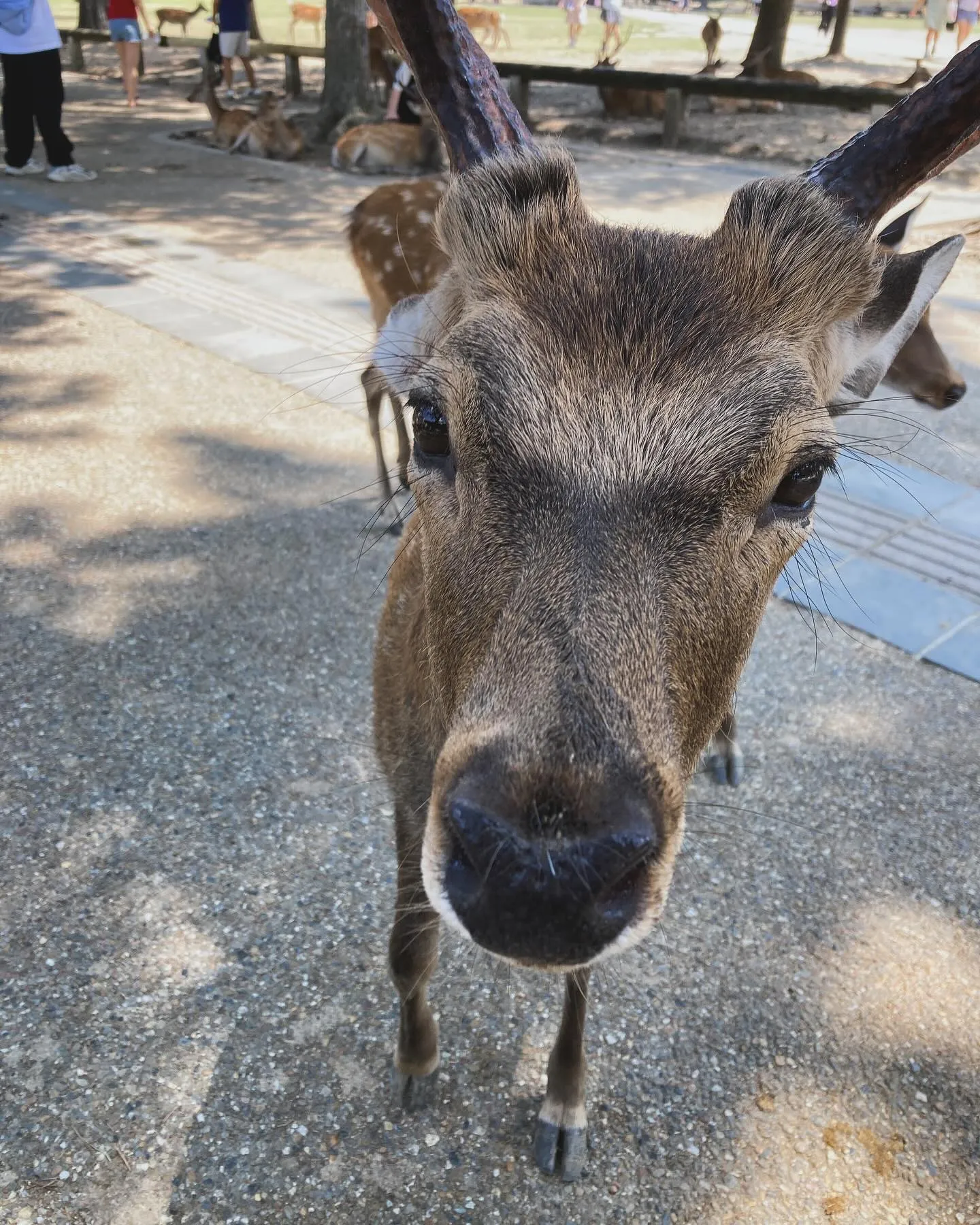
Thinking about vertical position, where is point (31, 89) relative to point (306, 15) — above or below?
below

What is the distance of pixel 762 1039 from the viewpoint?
115 inches

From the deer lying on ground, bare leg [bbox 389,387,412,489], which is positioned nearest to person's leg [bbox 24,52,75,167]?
bare leg [bbox 389,387,412,489]

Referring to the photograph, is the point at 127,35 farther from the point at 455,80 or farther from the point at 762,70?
the point at 455,80

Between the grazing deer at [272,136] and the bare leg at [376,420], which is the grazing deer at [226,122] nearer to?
the grazing deer at [272,136]

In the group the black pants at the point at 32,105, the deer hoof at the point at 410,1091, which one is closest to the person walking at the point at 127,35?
the black pants at the point at 32,105

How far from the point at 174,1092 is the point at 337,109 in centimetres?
1597

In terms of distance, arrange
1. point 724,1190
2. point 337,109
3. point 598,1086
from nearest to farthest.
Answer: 1. point 724,1190
2. point 598,1086
3. point 337,109

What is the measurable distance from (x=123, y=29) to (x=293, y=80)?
3.69 meters

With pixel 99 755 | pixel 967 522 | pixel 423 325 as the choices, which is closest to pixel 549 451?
pixel 423 325

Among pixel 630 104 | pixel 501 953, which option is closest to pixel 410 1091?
pixel 501 953

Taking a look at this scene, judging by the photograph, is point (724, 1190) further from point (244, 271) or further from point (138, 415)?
point (244, 271)

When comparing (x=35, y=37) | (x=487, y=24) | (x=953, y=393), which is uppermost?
(x=487, y=24)

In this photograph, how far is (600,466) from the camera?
5.67 feet

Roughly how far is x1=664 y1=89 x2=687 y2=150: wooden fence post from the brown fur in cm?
1551
